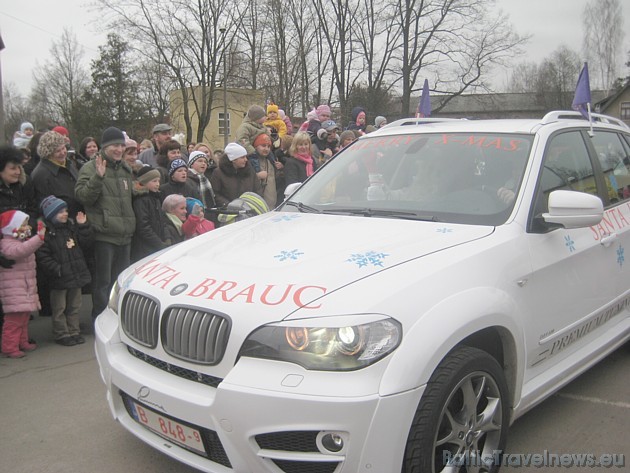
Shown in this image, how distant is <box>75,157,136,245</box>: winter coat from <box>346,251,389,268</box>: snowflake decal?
3.43 meters

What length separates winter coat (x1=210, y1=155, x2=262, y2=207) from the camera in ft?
21.5

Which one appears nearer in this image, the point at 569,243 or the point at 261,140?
the point at 569,243

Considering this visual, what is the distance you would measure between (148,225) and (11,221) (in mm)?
1278

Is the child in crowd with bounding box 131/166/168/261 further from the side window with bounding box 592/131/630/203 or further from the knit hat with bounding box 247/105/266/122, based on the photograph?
the side window with bounding box 592/131/630/203

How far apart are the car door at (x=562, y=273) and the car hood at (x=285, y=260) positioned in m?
0.38

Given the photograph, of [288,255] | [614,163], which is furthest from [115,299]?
[614,163]

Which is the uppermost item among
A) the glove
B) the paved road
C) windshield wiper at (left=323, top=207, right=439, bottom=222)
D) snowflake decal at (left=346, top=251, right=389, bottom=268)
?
windshield wiper at (left=323, top=207, right=439, bottom=222)

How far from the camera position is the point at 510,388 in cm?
278

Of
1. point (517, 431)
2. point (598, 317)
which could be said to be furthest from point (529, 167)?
point (517, 431)

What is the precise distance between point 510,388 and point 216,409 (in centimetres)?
153

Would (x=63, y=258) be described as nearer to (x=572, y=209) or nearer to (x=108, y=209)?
(x=108, y=209)

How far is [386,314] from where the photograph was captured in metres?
2.17

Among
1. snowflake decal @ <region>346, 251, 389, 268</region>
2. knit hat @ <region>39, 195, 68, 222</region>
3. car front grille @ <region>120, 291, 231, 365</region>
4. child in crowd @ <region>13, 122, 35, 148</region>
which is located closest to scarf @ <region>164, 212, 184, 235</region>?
knit hat @ <region>39, 195, 68, 222</region>

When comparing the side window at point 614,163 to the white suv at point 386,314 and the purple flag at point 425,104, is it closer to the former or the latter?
the white suv at point 386,314
